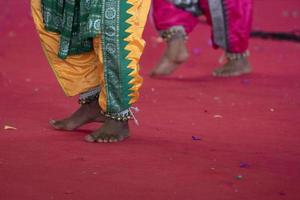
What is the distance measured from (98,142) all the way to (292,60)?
3.33 metres

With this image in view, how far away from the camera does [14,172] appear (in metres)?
3.66

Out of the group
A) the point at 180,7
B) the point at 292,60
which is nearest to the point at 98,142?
the point at 180,7

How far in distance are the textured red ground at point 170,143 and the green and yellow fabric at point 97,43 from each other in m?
0.29

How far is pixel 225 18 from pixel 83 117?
2255 mm

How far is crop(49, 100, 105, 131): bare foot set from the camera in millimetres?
4559

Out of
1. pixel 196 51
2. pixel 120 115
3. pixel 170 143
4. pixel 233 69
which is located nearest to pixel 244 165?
pixel 170 143

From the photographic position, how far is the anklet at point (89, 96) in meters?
4.52

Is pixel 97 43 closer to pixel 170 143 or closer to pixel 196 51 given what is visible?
pixel 170 143

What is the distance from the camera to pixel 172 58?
6508 millimetres

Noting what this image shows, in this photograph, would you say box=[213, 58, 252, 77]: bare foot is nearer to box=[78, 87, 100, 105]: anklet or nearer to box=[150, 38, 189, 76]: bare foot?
box=[150, 38, 189, 76]: bare foot

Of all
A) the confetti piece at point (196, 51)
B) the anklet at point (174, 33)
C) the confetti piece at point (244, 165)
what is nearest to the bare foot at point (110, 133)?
the confetti piece at point (244, 165)

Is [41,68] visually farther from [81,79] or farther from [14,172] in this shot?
[14,172]

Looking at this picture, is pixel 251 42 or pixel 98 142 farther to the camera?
pixel 251 42

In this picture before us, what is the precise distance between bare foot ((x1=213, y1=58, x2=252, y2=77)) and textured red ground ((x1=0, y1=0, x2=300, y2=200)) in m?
0.10
